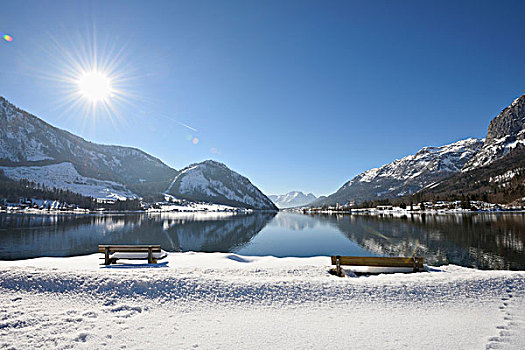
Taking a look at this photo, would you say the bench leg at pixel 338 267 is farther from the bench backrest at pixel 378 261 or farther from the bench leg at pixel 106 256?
the bench leg at pixel 106 256

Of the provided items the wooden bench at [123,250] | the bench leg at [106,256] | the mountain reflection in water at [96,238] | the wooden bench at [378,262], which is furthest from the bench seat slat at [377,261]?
the mountain reflection in water at [96,238]

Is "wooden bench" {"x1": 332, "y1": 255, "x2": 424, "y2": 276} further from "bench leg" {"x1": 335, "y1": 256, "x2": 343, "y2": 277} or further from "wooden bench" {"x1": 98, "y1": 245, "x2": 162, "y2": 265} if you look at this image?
"wooden bench" {"x1": 98, "y1": 245, "x2": 162, "y2": 265}

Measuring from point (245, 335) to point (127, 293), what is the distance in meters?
6.55

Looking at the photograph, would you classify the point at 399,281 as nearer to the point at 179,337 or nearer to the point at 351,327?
the point at 351,327

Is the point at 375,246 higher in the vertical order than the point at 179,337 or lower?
lower

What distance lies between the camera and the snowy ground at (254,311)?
8.17 meters

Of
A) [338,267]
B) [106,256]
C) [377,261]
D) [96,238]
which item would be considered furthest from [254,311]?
[96,238]

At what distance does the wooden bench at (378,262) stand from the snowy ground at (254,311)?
360cm

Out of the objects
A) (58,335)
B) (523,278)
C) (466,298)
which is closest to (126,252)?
(58,335)

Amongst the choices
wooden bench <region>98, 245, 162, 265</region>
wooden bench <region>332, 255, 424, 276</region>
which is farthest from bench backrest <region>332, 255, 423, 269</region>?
wooden bench <region>98, 245, 162, 265</region>

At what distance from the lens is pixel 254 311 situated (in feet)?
34.4

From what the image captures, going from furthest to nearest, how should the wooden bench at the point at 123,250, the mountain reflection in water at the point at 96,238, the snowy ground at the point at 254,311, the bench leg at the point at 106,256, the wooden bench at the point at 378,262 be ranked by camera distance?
1. the mountain reflection in water at the point at 96,238
2. the wooden bench at the point at 123,250
3. the bench leg at the point at 106,256
4. the wooden bench at the point at 378,262
5. the snowy ground at the point at 254,311

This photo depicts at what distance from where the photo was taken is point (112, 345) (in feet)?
26.1

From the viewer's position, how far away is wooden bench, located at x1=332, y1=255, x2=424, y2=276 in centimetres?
1708
